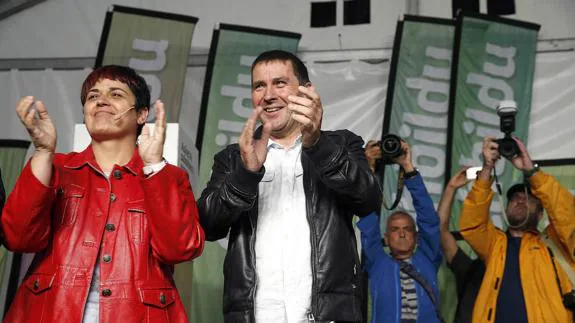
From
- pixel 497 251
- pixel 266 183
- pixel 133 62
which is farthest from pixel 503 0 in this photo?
pixel 266 183

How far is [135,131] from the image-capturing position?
7.95 feet

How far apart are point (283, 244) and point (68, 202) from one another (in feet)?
1.99

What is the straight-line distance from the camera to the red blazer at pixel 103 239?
2.06 meters

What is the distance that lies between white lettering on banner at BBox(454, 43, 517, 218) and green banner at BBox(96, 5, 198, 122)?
1.94 m

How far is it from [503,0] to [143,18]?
8.30ft

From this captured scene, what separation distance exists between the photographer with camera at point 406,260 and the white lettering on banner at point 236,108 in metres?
1.35

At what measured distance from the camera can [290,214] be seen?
2.33 metres

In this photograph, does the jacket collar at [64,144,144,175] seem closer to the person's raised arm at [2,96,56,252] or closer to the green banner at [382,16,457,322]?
the person's raised arm at [2,96,56,252]

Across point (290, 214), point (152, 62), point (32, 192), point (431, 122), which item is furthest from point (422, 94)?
point (32, 192)

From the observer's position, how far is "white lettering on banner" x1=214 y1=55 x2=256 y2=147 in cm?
534

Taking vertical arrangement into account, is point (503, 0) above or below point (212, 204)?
above

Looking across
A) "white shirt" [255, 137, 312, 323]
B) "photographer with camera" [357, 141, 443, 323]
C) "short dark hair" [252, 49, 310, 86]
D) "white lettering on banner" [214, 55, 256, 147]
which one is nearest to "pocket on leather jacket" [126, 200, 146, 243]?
"white shirt" [255, 137, 312, 323]

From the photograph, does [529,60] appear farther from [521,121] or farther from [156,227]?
[156,227]

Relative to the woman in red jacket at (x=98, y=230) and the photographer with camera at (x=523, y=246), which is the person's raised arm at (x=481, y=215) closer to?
the photographer with camera at (x=523, y=246)
